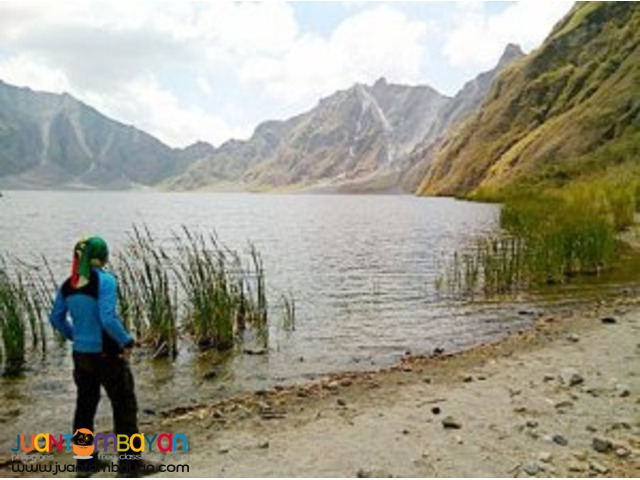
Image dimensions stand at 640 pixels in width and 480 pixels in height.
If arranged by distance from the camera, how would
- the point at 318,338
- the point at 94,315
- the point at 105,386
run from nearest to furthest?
the point at 94,315 → the point at 105,386 → the point at 318,338

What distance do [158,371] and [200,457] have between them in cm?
622

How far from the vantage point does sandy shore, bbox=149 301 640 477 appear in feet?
28.6

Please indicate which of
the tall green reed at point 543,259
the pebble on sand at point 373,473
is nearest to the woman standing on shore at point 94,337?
the pebble on sand at point 373,473

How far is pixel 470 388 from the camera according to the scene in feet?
40.5

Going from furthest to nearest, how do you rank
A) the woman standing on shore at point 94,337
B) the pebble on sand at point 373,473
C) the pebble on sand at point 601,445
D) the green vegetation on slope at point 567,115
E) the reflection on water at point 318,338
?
the green vegetation on slope at point 567,115 → the reflection on water at point 318,338 → the pebble on sand at point 601,445 → the woman standing on shore at point 94,337 → the pebble on sand at point 373,473

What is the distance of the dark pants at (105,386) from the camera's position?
28.9 feet

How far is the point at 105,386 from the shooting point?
8961 mm

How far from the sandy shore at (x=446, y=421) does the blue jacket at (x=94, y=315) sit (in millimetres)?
1873

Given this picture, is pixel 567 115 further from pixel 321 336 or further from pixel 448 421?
pixel 448 421

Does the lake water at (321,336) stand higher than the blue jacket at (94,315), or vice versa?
the blue jacket at (94,315)

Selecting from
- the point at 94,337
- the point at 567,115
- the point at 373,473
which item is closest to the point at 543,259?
the point at 373,473

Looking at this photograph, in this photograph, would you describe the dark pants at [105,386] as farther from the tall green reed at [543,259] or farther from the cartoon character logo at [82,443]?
the tall green reed at [543,259]

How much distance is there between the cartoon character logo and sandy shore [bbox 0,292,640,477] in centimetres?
104

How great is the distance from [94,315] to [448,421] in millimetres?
4988
